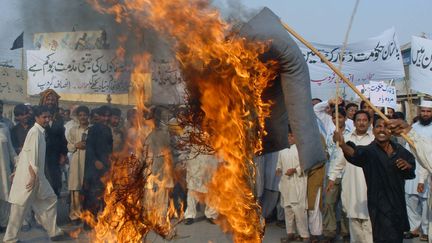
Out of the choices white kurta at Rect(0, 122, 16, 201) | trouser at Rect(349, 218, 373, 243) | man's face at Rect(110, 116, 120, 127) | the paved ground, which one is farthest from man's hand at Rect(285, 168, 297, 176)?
white kurta at Rect(0, 122, 16, 201)

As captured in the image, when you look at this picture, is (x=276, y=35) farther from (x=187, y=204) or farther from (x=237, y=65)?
(x=187, y=204)

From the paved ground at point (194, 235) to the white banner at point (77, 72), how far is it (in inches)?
86.6

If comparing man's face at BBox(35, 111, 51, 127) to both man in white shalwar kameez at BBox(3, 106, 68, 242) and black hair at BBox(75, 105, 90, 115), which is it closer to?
man in white shalwar kameez at BBox(3, 106, 68, 242)

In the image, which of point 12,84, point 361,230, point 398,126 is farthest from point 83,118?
point 398,126

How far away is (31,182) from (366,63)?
7.28 m

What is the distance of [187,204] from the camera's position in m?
10.4

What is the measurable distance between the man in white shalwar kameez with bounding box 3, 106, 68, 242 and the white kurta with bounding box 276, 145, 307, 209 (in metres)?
3.43

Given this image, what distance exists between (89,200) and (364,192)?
4.44 meters

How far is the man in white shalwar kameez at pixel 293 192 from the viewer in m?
8.41

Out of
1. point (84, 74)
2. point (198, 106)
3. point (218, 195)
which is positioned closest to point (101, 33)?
point (198, 106)

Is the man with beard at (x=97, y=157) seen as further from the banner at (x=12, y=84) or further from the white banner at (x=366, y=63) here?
the white banner at (x=366, y=63)

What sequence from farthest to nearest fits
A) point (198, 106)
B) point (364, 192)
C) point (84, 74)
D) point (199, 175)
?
point (199, 175) < point (84, 74) < point (364, 192) < point (198, 106)

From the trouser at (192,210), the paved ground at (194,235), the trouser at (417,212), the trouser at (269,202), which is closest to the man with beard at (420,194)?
the trouser at (417,212)

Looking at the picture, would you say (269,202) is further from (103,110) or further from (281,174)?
(103,110)
